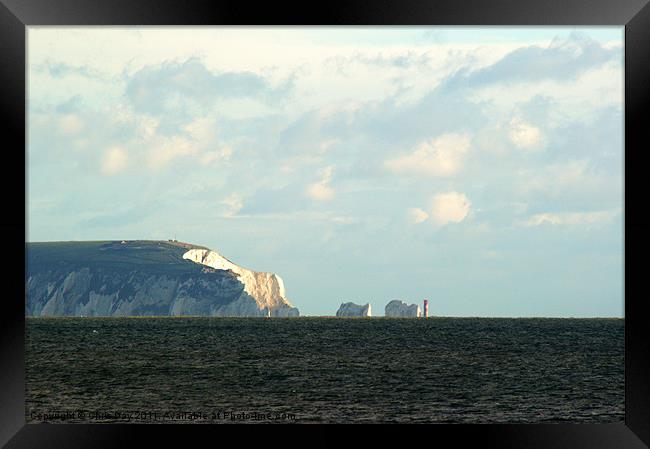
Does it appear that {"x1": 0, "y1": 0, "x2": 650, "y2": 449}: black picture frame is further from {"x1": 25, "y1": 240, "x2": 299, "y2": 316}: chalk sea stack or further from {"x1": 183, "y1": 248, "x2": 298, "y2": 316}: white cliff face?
{"x1": 25, "y1": 240, "x2": 299, "y2": 316}: chalk sea stack

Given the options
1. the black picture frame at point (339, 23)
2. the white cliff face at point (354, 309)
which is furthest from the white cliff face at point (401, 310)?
the black picture frame at point (339, 23)

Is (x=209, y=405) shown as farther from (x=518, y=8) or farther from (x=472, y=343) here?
(x=472, y=343)

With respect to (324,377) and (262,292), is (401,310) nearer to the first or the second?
(262,292)

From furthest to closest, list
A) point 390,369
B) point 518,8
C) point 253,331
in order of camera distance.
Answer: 1. point 253,331
2. point 390,369
3. point 518,8

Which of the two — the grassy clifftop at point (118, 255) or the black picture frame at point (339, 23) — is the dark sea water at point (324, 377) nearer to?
the black picture frame at point (339, 23)

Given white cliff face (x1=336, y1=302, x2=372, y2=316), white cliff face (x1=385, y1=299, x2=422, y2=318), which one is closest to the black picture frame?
white cliff face (x1=385, y1=299, x2=422, y2=318)

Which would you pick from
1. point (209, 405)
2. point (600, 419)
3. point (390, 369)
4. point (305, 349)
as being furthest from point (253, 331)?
point (600, 419)
